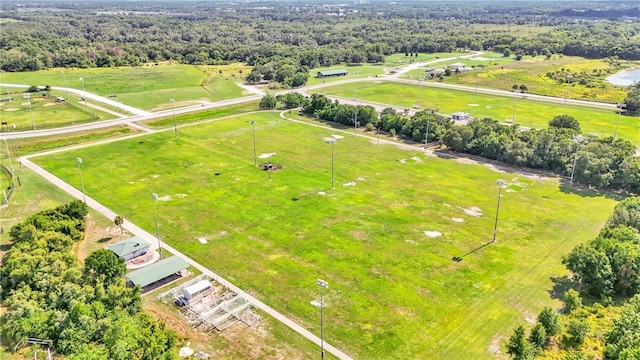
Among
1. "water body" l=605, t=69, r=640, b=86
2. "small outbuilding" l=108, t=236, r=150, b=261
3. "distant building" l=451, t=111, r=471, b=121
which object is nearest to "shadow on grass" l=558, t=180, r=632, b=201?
"distant building" l=451, t=111, r=471, b=121

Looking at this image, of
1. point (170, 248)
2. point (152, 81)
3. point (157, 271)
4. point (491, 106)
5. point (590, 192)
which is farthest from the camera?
point (152, 81)

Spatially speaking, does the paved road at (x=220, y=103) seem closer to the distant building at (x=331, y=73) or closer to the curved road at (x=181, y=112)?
the curved road at (x=181, y=112)

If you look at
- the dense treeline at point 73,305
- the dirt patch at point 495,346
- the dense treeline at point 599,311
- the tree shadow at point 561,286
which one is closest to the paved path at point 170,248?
the dense treeline at point 73,305

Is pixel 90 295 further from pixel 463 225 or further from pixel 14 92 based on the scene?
pixel 14 92

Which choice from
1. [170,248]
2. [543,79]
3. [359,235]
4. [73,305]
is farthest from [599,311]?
[543,79]

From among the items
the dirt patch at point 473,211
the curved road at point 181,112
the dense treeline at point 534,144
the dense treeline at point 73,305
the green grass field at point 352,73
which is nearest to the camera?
the dense treeline at point 73,305

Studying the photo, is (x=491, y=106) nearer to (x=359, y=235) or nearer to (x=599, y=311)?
(x=359, y=235)

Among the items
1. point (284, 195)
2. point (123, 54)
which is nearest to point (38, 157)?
point (284, 195)

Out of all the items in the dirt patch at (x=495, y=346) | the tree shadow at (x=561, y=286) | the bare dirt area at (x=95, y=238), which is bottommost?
the dirt patch at (x=495, y=346)
